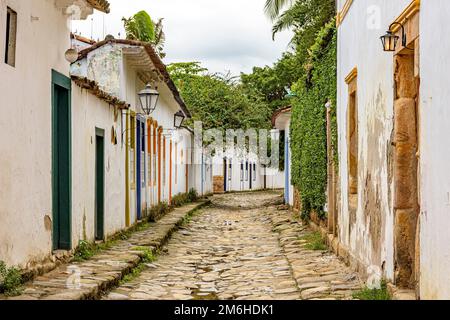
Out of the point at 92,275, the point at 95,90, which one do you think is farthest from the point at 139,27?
the point at 92,275

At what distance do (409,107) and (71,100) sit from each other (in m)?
5.08

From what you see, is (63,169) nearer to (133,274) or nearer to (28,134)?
(133,274)

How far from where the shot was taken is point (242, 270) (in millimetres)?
10781

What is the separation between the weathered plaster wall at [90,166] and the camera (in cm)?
1038

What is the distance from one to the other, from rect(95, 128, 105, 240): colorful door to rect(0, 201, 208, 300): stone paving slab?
406mm

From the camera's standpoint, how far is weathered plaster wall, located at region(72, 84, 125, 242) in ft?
34.0

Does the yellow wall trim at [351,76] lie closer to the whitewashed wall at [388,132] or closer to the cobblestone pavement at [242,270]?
the whitewashed wall at [388,132]

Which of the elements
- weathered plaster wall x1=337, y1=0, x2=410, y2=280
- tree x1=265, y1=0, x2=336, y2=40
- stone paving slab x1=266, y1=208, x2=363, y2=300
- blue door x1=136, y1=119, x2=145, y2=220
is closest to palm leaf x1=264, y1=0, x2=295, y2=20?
tree x1=265, y1=0, x2=336, y2=40

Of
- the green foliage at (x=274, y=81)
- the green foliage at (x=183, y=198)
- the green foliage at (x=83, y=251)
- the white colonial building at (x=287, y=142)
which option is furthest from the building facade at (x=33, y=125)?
the green foliage at (x=274, y=81)

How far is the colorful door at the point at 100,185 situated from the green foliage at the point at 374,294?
229 inches

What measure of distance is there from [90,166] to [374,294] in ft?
18.6

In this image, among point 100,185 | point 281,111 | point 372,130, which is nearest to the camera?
point 372,130

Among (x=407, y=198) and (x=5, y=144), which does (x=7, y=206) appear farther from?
(x=407, y=198)
